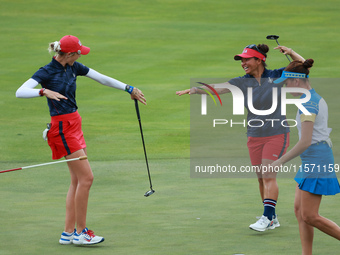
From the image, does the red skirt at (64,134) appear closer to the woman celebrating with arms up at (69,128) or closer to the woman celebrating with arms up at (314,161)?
the woman celebrating with arms up at (69,128)

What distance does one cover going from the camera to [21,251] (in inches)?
305

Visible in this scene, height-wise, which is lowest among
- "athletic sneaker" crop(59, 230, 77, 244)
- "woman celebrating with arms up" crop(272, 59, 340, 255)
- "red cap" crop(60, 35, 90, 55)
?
"athletic sneaker" crop(59, 230, 77, 244)

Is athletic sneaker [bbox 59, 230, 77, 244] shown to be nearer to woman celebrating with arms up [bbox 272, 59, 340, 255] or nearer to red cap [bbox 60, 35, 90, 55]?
red cap [bbox 60, 35, 90, 55]

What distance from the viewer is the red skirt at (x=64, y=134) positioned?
7973mm

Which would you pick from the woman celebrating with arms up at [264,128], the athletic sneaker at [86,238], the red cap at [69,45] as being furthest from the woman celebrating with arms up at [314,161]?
the red cap at [69,45]

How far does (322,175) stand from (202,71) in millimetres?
14766

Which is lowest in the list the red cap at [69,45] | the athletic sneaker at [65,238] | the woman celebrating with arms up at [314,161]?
the athletic sneaker at [65,238]

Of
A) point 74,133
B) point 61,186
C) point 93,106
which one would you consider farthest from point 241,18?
point 74,133

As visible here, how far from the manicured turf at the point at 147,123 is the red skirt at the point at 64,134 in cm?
104

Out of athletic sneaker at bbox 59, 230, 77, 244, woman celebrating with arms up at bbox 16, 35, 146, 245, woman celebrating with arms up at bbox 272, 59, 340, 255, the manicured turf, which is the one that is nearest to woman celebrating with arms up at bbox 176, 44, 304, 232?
the manicured turf

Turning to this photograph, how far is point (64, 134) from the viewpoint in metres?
7.96

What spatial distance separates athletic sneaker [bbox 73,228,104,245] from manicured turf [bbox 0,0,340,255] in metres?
0.11

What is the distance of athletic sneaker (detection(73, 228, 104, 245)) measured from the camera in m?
8.01

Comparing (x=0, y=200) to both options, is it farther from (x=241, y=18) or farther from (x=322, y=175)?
(x=241, y=18)
